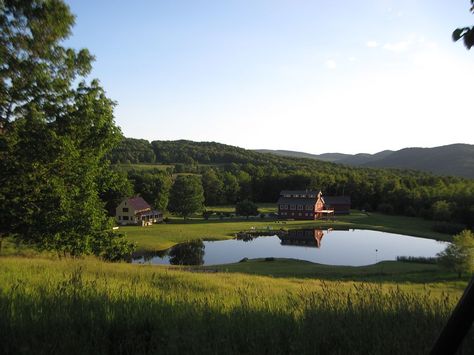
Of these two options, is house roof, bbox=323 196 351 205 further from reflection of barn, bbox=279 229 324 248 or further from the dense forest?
reflection of barn, bbox=279 229 324 248

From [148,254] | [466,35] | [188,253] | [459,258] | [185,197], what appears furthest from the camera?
[185,197]

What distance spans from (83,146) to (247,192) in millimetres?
103445

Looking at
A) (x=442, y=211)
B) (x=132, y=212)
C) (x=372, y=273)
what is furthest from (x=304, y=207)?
(x=372, y=273)

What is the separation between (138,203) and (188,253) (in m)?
31.0

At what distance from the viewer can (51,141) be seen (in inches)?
595

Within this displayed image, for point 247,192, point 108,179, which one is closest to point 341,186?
point 247,192

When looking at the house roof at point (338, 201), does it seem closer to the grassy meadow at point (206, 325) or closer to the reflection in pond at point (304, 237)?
the reflection in pond at point (304, 237)

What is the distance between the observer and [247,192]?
393ft

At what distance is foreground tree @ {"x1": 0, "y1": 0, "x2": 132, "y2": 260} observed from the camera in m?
13.1

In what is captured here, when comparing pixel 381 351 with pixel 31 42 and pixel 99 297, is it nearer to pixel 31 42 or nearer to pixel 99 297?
pixel 99 297

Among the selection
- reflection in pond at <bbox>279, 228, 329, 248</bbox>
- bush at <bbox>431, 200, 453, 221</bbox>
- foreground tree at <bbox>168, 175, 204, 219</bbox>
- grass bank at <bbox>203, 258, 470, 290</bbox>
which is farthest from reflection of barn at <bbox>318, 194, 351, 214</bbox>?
grass bank at <bbox>203, 258, 470, 290</bbox>

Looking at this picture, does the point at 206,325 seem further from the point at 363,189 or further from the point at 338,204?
the point at 363,189

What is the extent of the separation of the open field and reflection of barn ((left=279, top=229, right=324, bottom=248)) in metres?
4.18

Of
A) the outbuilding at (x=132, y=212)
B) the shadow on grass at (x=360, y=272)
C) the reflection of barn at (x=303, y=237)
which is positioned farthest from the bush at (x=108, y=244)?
the outbuilding at (x=132, y=212)
